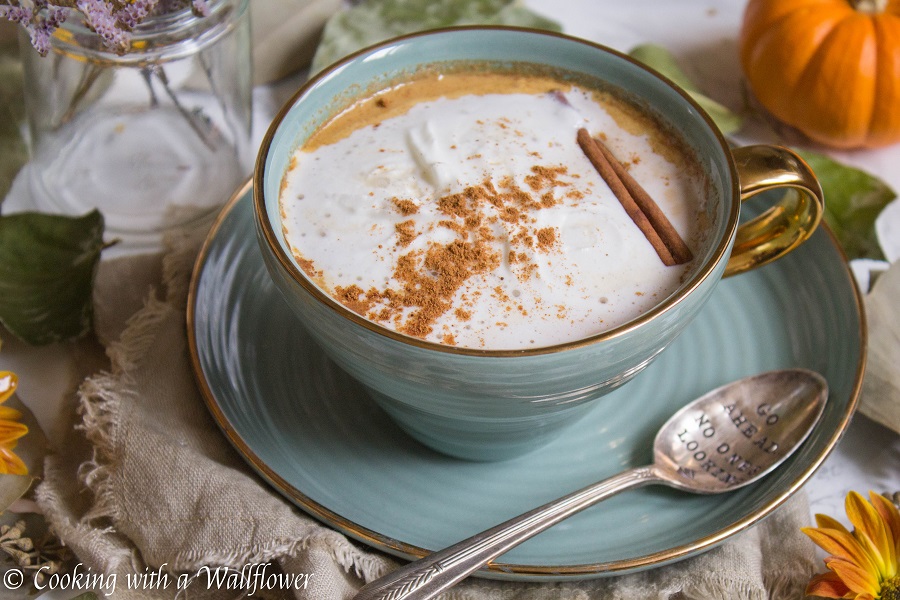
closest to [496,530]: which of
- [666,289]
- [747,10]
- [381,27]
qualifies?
[666,289]

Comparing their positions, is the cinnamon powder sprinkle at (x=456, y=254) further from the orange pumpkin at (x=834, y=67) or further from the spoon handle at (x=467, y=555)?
the orange pumpkin at (x=834, y=67)

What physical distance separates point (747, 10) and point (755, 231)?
0.81m

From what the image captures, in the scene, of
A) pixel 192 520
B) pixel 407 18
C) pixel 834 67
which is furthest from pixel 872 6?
pixel 192 520

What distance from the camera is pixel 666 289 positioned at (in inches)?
43.5

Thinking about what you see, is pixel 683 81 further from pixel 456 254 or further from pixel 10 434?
pixel 10 434

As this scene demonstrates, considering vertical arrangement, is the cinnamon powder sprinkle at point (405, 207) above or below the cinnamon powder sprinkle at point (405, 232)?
above

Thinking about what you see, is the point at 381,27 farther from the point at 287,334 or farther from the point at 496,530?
the point at 496,530

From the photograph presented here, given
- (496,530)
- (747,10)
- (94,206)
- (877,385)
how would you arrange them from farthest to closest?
(747,10)
(94,206)
(877,385)
(496,530)

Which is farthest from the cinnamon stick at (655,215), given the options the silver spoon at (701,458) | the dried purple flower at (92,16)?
the dried purple flower at (92,16)

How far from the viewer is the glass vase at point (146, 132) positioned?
5.43ft

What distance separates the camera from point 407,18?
1934mm

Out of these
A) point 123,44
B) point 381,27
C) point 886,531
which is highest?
point 123,44

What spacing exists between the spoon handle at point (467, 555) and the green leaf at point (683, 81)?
0.98 meters

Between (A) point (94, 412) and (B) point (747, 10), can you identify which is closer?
(A) point (94, 412)
